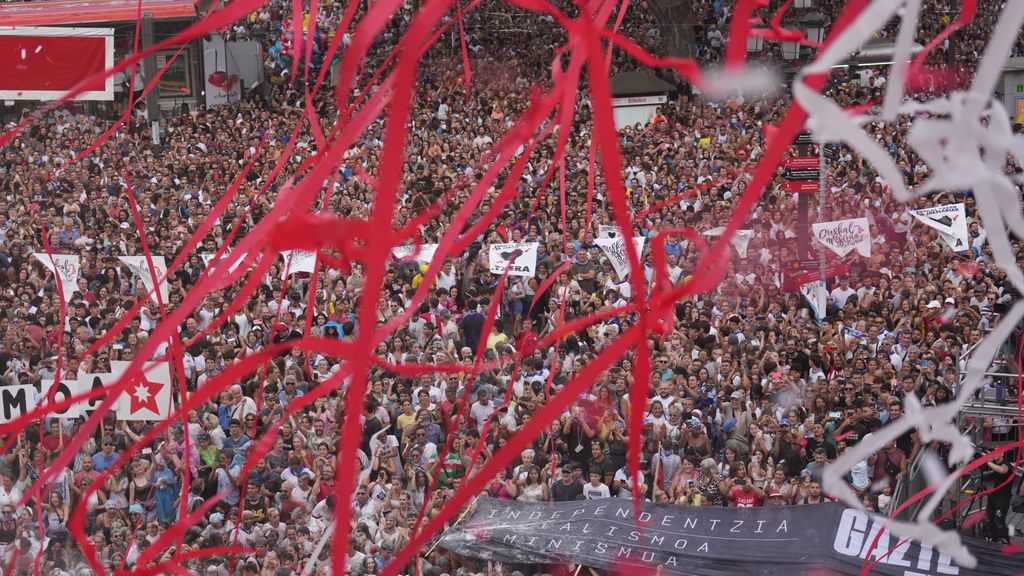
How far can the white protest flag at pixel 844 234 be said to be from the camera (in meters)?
12.0

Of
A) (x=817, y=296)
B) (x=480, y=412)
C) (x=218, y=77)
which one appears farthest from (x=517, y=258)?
(x=218, y=77)

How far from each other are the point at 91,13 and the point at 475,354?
14582mm

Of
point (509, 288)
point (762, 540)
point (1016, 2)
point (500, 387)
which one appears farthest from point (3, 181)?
point (1016, 2)

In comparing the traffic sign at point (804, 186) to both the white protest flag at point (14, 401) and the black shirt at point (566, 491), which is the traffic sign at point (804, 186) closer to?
the black shirt at point (566, 491)

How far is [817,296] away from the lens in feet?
38.2

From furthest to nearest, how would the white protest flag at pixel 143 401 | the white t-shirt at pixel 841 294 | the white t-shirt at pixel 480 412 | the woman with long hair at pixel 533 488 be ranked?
1. the white t-shirt at pixel 841 294
2. the white t-shirt at pixel 480 412
3. the woman with long hair at pixel 533 488
4. the white protest flag at pixel 143 401

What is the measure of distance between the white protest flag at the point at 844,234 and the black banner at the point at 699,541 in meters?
4.57

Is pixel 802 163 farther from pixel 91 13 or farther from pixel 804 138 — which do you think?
pixel 91 13

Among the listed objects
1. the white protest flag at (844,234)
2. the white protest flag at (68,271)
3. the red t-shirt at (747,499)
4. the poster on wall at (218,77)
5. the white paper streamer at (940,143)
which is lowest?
the red t-shirt at (747,499)

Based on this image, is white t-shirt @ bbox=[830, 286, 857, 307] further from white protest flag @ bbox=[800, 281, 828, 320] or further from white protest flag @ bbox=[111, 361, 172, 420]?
white protest flag @ bbox=[111, 361, 172, 420]

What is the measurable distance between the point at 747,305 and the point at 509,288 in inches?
93.3

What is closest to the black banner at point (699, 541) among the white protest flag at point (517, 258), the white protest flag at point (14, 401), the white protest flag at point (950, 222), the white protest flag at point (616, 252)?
the white protest flag at point (14, 401)

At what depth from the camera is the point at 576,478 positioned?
29.0 feet

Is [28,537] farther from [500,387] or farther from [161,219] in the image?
[161,219]
